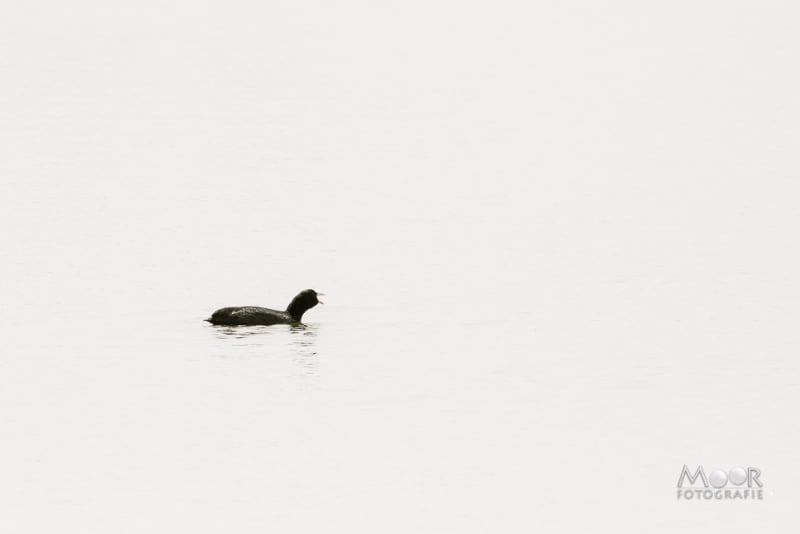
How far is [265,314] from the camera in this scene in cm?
3531

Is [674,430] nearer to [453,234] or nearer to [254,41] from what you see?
[453,234]

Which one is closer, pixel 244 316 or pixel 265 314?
pixel 244 316

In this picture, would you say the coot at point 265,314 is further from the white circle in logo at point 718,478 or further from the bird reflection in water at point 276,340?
the white circle in logo at point 718,478

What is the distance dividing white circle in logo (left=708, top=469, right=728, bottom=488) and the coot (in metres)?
13.2

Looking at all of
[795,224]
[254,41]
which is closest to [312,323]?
[795,224]

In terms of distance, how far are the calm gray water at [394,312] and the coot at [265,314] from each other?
1.22ft

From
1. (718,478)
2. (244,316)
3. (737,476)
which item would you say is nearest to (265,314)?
(244,316)

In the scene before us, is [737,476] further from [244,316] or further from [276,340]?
[244,316]

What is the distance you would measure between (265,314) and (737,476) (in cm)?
1387

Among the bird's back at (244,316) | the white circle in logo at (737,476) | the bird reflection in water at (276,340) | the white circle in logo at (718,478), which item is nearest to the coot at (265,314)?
Answer: the bird's back at (244,316)

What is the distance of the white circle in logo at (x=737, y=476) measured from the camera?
76.6 feet

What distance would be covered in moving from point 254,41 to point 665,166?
85.4m

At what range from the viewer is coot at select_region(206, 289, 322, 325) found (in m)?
34.7

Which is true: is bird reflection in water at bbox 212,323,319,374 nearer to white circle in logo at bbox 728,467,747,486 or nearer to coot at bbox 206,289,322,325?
coot at bbox 206,289,322,325
